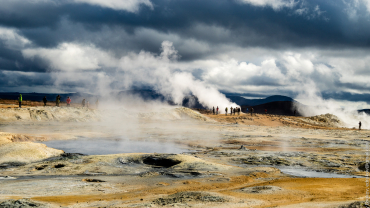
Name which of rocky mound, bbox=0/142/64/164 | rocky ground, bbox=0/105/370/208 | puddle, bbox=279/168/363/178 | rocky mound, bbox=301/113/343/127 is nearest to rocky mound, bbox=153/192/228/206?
rocky ground, bbox=0/105/370/208

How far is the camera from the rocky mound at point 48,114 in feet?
97.6

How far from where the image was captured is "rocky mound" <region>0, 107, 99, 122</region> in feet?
97.6

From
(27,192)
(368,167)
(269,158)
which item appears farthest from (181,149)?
(27,192)

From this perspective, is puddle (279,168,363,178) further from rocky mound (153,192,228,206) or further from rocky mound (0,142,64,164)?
rocky mound (0,142,64,164)

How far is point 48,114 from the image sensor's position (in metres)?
32.2

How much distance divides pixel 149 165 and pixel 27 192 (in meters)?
5.02

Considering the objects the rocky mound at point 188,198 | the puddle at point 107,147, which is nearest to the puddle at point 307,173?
the rocky mound at point 188,198

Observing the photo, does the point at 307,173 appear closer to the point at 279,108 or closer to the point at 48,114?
the point at 48,114

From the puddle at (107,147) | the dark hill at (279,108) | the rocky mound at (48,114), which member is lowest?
the puddle at (107,147)

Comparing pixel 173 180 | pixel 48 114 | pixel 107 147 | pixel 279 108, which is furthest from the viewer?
pixel 279 108

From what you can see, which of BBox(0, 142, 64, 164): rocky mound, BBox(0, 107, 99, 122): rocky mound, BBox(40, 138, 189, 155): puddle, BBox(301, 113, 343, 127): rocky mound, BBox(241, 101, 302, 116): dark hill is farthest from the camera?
BBox(241, 101, 302, 116): dark hill

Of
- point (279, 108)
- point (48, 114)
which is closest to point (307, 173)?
point (48, 114)

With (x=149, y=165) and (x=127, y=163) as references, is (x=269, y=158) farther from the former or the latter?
(x=127, y=163)

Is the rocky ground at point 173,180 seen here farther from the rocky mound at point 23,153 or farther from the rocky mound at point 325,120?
the rocky mound at point 325,120
